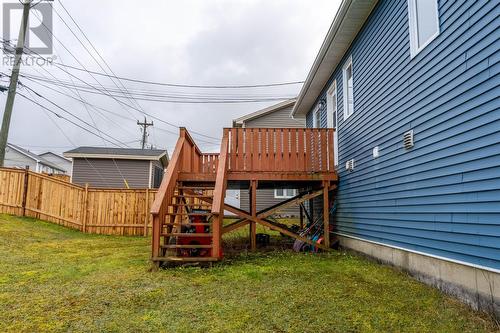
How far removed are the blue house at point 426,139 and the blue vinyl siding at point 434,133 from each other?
1 centimetres

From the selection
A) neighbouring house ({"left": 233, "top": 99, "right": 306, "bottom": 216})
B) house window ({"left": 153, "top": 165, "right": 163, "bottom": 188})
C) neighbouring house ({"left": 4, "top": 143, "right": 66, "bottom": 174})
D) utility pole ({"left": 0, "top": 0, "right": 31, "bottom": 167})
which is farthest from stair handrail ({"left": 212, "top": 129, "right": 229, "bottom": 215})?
neighbouring house ({"left": 4, "top": 143, "right": 66, "bottom": 174})

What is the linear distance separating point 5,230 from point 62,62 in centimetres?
1152

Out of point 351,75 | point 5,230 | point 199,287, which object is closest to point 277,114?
point 351,75

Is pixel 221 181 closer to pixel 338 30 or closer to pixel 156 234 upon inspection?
pixel 156 234

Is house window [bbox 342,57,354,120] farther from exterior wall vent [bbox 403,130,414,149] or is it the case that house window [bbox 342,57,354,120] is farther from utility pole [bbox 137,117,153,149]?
utility pole [bbox 137,117,153,149]

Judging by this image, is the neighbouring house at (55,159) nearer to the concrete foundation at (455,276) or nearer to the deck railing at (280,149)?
the deck railing at (280,149)

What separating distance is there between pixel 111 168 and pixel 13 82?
6467 mm

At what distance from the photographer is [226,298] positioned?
143 inches

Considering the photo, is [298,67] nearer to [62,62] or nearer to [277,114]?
[277,114]

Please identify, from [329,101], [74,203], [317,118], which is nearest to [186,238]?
[329,101]

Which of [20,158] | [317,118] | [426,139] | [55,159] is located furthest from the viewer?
[55,159]

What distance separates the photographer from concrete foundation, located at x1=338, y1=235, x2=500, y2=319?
2.85m

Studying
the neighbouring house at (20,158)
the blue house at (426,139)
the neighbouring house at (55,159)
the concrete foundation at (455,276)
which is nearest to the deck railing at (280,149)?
the blue house at (426,139)

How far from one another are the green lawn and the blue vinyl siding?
633 millimetres
